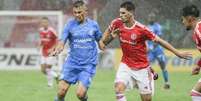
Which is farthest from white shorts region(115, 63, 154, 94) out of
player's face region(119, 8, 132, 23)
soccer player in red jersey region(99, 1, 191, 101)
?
player's face region(119, 8, 132, 23)

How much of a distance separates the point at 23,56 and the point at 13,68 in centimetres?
69

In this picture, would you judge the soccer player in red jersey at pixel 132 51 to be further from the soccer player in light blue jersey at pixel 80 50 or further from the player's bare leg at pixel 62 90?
the player's bare leg at pixel 62 90

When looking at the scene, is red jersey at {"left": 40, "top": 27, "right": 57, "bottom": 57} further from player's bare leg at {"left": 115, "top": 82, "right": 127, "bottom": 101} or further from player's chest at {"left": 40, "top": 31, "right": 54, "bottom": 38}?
player's bare leg at {"left": 115, "top": 82, "right": 127, "bottom": 101}

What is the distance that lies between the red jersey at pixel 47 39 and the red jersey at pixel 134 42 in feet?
27.8

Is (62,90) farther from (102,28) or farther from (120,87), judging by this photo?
(102,28)

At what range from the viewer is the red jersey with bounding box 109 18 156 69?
1227cm

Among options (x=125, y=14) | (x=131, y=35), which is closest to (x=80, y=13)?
(x=125, y=14)

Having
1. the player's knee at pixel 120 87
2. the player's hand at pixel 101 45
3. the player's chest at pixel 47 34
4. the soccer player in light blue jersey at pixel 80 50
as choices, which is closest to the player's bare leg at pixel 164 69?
the player's chest at pixel 47 34

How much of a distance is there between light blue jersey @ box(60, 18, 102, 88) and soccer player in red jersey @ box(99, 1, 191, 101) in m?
0.52

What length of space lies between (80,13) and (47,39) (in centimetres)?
829

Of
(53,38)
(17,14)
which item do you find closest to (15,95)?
(53,38)

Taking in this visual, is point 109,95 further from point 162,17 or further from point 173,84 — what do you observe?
point 162,17

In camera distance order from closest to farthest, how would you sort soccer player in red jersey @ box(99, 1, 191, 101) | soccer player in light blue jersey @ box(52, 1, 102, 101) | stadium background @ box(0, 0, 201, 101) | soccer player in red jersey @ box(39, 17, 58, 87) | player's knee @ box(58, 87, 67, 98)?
soccer player in red jersey @ box(99, 1, 191, 101)
player's knee @ box(58, 87, 67, 98)
soccer player in light blue jersey @ box(52, 1, 102, 101)
soccer player in red jersey @ box(39, 17, 58, 87)
stadium background @ box(0, 0, 201, 101)

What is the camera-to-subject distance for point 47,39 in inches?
821
